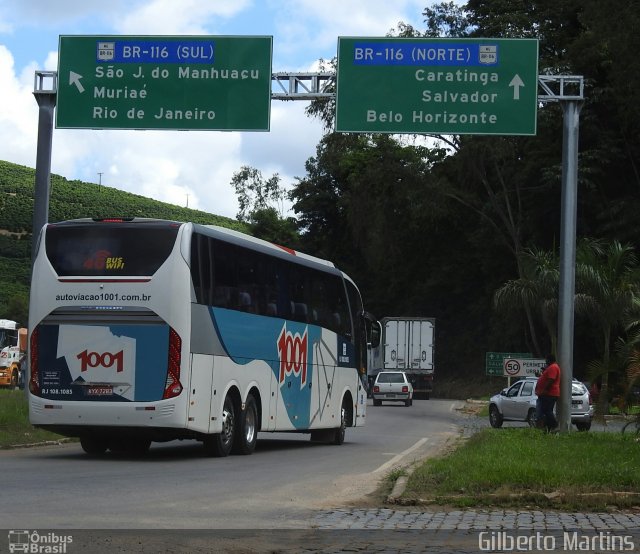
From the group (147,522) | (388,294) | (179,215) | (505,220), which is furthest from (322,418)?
(179,215)

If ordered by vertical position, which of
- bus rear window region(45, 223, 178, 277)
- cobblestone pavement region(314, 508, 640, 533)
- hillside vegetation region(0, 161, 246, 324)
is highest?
hillside vegetation region(0, 161, 246, 324)

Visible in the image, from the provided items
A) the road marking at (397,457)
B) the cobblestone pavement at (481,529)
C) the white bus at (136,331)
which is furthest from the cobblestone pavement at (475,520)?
the white bus at (136,331)

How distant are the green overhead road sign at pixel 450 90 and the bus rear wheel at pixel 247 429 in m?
6.06

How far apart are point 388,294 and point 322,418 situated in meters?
48.8

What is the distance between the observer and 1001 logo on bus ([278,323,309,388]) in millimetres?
21516

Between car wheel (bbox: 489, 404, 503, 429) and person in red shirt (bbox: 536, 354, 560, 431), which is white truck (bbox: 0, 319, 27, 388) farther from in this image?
person in red shirt (bbox: 536, 354, 560, 431)

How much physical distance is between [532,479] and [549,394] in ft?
39.1

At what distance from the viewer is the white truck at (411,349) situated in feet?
194

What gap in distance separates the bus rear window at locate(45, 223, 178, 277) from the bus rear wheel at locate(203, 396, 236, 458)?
9.50 ft

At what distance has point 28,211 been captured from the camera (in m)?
113

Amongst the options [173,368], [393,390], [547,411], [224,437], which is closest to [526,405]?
[547,411]

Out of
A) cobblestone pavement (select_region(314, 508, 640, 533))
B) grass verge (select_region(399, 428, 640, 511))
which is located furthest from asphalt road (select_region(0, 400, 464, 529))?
grass verge (select_region(399, 428, 640, 511))

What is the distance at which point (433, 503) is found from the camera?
12031 millimetres

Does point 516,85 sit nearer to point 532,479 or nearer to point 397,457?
point 397,457
